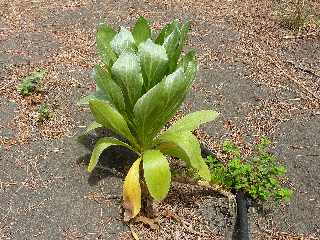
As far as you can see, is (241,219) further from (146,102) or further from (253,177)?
(146,102)


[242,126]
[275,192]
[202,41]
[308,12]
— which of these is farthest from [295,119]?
[308,12]

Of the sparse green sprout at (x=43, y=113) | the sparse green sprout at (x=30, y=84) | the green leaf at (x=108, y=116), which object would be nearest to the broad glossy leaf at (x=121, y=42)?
the green leaf at (x=108, y=116)

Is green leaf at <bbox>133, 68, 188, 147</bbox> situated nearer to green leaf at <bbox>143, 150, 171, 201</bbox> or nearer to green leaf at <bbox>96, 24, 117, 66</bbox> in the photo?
green leaf at <bbox>143, 150, 171, 201</bbox>

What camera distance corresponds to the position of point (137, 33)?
10.3 ft

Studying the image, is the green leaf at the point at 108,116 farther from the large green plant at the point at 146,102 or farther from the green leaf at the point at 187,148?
the green leaf at the point at 187,148

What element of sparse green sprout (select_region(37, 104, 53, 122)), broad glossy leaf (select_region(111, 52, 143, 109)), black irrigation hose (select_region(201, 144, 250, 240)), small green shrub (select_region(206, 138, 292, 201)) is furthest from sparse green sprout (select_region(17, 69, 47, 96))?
black irrigation hose (select_region(201, 144, 250, 240))

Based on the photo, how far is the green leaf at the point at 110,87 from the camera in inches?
111

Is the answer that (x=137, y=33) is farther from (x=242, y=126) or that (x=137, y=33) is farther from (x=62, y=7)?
(x=62, y=7)

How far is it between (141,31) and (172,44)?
0.83 ft

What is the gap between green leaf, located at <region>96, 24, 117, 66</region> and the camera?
3092 millimetres

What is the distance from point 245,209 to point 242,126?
3.20 ft

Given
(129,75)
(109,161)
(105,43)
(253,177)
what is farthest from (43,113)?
(253,177)

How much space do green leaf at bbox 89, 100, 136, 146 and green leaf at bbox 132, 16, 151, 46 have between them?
50 centimetres

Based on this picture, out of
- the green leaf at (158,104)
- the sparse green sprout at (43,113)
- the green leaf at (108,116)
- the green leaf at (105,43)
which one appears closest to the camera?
the green leaf at (158,104)
